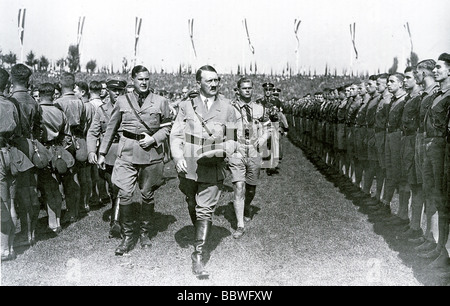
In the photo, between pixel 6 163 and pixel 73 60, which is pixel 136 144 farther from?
pixel 73 60

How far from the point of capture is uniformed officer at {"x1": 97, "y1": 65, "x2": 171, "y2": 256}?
→ 6.48m

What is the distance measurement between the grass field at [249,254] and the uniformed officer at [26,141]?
475 mm

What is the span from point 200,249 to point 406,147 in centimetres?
373

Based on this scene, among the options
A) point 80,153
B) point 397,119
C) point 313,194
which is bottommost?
point 313,194

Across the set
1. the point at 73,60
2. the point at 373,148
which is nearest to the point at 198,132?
the point at 373,148

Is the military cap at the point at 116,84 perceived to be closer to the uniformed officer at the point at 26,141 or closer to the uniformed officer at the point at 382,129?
the uniformed officer at the point at 26,141

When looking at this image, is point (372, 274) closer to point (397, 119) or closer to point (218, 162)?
point (218, 162)

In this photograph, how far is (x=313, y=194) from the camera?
35.6 ft

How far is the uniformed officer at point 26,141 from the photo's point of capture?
6.56m

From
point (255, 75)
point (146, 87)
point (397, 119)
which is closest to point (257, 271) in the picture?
point (146, 87)

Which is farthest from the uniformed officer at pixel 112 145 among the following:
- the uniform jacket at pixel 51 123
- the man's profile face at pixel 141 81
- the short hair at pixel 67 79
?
the man's profile face at pixel 141 81

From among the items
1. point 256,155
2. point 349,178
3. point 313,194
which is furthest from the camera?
point 349,178
